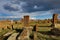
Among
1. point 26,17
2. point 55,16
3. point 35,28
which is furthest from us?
point 55,16

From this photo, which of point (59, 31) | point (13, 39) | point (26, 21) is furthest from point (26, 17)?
point (59, 31)

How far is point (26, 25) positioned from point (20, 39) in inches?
135

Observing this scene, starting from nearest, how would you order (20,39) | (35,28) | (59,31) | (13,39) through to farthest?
(20,39), (13,39), (59,31), (35,28)

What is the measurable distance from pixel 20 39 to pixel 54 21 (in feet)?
38.6

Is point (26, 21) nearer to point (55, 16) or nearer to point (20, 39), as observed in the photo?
point (20, 39)

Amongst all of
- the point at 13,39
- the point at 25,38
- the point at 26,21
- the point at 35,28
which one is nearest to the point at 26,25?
the point at 26,21

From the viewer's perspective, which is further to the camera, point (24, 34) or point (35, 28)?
point (35, 28)

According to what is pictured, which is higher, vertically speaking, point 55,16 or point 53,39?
point 55,16

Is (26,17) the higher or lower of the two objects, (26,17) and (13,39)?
the higher

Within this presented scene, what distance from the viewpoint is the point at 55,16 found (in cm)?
1800

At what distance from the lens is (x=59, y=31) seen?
13.0m

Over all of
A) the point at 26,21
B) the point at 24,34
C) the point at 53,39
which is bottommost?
the point at 53,39

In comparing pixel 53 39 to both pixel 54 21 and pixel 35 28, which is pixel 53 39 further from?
pixel 54 21

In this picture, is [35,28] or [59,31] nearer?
[59,31]
